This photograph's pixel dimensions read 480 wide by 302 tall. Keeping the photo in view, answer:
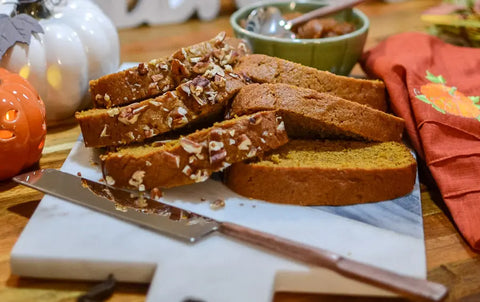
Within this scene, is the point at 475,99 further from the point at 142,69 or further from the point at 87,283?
the point at 87,283

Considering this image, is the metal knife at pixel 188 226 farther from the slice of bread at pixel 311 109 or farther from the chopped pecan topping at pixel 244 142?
the slice of bread at pixel 311 109

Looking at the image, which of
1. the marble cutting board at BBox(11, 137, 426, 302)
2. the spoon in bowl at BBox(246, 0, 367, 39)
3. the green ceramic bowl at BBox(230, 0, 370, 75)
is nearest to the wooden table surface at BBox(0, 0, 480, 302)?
the marble cutting board at BBox(11, 137, 426, 302)

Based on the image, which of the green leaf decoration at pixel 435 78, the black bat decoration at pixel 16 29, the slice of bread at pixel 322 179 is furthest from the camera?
the green leaf decoration at pixel 435 78

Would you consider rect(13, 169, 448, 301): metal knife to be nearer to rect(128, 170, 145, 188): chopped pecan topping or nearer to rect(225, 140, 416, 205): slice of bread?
rect(128, 170, 145, 188): chopped pecan topping

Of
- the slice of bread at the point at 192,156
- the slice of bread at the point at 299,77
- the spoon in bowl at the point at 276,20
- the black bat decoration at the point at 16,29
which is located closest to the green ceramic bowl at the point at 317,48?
the spoon in bowl at the point at 276,20

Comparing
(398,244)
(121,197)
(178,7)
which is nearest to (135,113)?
(121,197)

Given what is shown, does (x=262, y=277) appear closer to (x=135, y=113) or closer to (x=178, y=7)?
(x=135, y=113)
